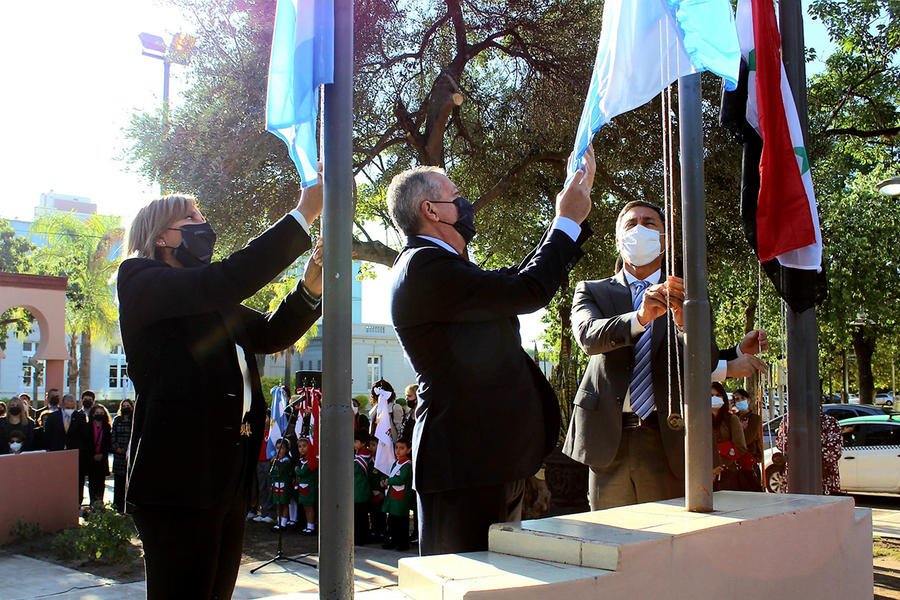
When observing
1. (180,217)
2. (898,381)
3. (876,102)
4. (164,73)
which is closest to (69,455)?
(164,73)

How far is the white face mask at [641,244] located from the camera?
3.49m

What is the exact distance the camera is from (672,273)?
9.66 feet

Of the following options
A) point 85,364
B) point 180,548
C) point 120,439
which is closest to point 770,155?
point 180,548

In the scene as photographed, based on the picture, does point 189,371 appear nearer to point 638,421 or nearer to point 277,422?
point 638,421

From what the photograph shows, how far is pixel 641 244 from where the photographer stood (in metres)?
3.49

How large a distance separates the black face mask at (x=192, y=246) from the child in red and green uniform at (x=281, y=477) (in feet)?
25.8

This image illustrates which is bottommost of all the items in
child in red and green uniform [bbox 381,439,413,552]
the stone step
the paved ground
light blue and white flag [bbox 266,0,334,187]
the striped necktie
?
the paved ground

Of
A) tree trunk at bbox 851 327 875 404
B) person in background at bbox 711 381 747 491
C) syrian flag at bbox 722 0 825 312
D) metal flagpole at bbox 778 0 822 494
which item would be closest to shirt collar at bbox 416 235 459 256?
syrian flag at bbox 722 0 825 312

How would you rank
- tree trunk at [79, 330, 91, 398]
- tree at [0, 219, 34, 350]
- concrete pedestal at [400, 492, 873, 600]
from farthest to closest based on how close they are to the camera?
tree trunk at [79, 330, 91, 398], tree at [0, 219, 34, 350], concrete pedestal at [400, 492, 873, 600]

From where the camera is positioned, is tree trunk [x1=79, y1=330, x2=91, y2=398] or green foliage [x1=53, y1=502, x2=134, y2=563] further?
tree trunk [x1=79, y1=330, x2=91, y2=398]

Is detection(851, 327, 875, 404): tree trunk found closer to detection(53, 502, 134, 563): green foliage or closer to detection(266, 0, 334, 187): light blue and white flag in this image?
detection(53, 502, 134, 563): green foliage

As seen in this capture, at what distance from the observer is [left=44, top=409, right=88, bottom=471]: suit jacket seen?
42.4 feet

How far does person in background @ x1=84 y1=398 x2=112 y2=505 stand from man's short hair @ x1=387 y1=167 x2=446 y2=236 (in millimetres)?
11948

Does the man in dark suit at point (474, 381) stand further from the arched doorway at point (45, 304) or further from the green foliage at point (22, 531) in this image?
the arched doorway at point (45, 304)
